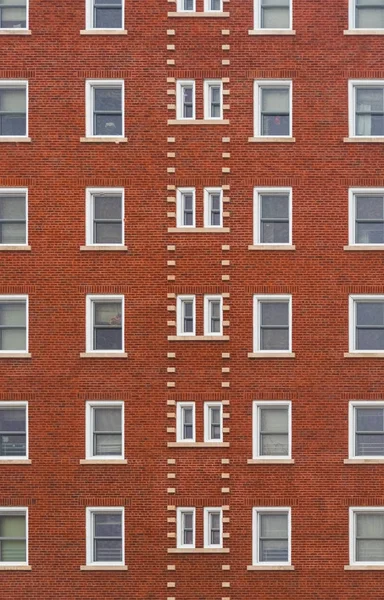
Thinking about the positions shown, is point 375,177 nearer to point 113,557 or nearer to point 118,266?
point 118,266

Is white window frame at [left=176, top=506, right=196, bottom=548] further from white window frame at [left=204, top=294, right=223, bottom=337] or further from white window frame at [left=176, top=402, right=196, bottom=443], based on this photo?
white window frame at [left=204, top=294, right=223, bottom=337]

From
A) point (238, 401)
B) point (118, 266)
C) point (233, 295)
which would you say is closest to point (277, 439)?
point (238, 401)

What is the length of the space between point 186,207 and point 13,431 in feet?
33.5

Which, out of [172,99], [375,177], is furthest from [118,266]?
[375,177]

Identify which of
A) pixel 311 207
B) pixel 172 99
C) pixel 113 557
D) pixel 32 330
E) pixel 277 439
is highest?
pixel 172 99

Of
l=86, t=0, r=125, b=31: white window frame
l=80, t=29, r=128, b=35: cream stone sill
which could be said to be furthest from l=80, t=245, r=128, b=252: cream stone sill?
l=86, t=0, r=125, b=31: white window frame

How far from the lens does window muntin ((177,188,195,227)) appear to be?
50.0m

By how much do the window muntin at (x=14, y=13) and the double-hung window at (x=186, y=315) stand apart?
11803mm

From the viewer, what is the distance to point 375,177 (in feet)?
164

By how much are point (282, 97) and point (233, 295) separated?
7536 millimetres

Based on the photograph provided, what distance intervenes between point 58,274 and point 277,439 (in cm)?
985

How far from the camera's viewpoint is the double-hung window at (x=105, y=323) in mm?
49875

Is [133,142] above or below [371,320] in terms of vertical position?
above

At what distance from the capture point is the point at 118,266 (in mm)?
49906
